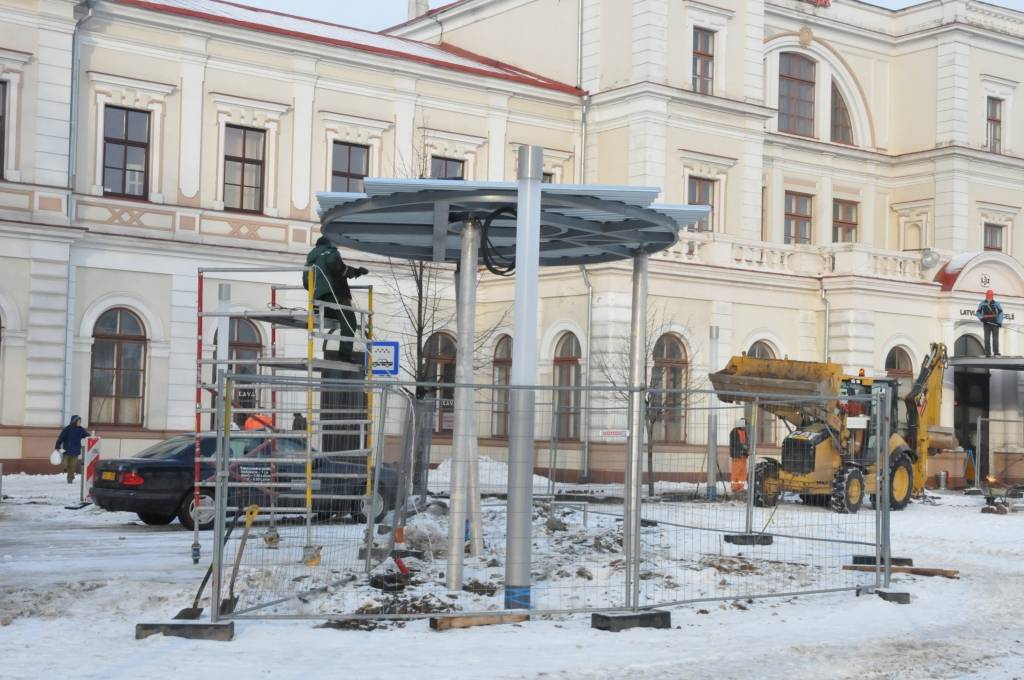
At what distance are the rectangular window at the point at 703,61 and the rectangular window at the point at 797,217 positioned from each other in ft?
22.5

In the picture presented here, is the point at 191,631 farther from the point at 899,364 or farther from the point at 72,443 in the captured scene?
the point at 899,364

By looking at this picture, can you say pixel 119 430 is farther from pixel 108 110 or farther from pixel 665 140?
pixel 665 140

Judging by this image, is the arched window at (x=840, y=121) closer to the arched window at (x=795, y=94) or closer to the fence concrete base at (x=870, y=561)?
the arched window at (x=795, y=94)

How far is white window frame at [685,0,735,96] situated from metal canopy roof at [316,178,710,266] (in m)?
21.5

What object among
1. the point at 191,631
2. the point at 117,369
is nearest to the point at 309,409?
the point at 191,631

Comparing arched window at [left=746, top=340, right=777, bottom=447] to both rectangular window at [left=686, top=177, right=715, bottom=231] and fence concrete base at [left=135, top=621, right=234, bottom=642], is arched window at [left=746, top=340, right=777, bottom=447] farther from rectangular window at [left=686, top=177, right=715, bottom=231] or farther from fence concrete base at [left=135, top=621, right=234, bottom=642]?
fence concrete base at [left=135, top=621, right=234, bottom=642]

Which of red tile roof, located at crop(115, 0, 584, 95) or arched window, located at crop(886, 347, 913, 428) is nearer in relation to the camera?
red tile roof, located at crop(115, 0, 584, 95)

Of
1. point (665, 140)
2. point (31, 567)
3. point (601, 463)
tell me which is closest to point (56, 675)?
point (31, 567)

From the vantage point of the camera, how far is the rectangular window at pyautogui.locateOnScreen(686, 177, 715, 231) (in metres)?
39.2

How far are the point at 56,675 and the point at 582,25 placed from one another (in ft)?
109

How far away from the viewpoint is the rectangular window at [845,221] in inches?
1828

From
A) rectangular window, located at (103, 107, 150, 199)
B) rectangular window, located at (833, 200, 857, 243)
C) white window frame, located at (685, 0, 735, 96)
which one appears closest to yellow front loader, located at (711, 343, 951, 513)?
white window frame, located at (685, 0, 735, 96)

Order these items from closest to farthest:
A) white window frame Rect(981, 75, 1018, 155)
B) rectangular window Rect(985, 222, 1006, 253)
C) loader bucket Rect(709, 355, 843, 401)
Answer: loader bucket Rect(709, 355, 843, 401), white window frame Rect(981, 75, 1018, 155), rectangular window Rect(985, 222, 1006, 253)

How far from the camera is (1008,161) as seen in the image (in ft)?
153
